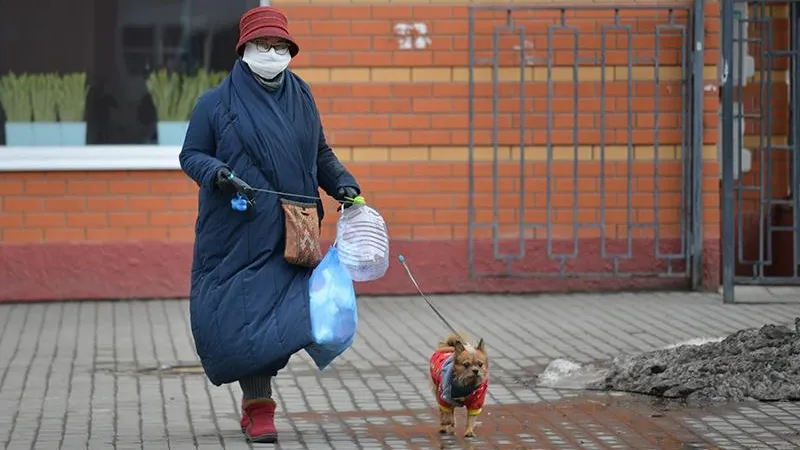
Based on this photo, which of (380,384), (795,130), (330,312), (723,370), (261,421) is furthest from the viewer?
(795,130)

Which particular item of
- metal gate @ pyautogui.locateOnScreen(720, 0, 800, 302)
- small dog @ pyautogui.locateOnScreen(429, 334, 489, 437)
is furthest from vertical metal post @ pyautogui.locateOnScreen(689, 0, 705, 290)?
small dog @ pyautogui.locateOnScreen(429, 334, 489, 437)

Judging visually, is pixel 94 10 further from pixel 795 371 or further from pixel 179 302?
pixel 795 371

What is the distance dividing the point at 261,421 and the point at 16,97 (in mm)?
6243

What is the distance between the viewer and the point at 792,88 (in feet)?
41.8

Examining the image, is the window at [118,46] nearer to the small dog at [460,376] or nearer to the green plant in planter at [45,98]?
the green plant in planter at [45,98]

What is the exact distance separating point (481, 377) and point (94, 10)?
6.61 m

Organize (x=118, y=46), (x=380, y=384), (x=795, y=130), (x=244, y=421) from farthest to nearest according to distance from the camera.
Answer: (x=118, y=46), (x=795, y=130), (x=380, y=384), (x=244, y=421)

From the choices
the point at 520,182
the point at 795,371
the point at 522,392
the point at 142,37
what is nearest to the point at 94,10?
the point at 142,37

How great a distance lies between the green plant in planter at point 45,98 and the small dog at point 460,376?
621 centimetres

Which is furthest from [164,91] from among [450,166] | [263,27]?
[263,27]

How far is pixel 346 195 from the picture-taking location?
759 cm

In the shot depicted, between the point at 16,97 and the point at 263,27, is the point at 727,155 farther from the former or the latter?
the point at 263,27

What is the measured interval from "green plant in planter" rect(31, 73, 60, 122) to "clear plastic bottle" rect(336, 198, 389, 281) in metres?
5.90

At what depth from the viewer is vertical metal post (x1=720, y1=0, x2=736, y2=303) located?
12227 millimetres
